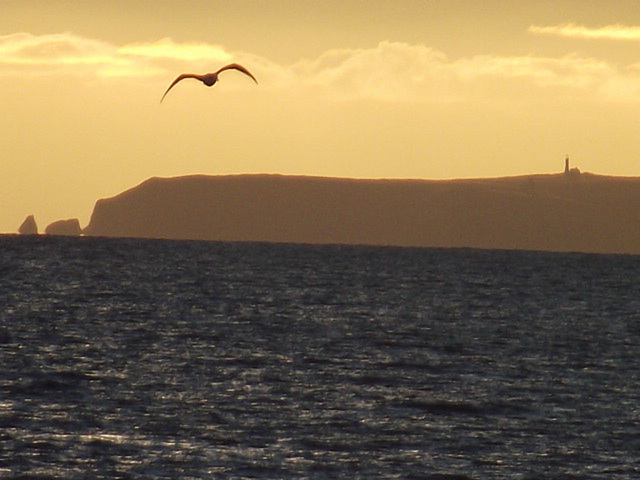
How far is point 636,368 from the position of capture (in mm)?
56500

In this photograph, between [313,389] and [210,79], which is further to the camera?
[210,79]

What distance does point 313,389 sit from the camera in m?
45.6

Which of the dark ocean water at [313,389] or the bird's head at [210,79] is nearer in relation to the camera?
the dark ocean water at [313,389]

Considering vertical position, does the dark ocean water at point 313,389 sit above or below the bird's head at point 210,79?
below

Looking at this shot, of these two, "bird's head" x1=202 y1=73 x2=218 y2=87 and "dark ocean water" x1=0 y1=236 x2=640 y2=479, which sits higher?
"bird's head" x1=202 y1=73 x2=218 y2=87

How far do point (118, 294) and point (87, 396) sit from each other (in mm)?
61022

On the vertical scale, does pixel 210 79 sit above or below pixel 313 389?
above

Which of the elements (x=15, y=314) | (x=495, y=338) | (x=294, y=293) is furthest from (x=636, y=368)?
(x=294, y=293)

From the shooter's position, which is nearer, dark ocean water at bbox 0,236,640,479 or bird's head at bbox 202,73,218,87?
dark ocean water at bbox 0,236,640,479

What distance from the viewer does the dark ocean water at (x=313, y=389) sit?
33188 mm

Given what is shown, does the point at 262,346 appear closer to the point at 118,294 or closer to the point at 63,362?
the point at 63,362

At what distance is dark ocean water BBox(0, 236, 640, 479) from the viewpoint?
3319 centimetres

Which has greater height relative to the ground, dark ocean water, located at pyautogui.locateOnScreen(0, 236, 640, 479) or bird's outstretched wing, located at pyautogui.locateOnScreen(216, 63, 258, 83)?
bird's outstretched wing, located at pyautogui.locateOnScreen(216, 63, 258, 83)

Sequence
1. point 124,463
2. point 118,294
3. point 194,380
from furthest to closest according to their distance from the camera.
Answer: point 118,294
point 194,380
point 124,463
